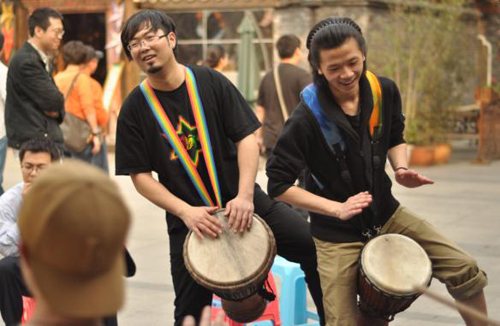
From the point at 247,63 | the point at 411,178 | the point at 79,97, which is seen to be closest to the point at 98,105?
the point at 79,97

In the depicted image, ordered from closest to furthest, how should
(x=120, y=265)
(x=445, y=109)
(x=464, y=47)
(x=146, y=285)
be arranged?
(x=120, y=265) < (x=146, y=285) < (x=445, y=109) < (x=464, y=47)

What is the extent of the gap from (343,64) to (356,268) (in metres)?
0.80

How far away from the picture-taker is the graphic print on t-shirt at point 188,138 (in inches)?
165

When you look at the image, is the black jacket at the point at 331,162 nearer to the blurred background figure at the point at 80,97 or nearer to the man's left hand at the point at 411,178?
the man's left hand at the point at 411,178

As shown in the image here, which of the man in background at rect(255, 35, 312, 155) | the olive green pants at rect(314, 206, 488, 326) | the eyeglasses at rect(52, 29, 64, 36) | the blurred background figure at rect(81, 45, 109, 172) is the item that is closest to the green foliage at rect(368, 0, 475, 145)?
the man in background at rect(255, 35, 312, 155)

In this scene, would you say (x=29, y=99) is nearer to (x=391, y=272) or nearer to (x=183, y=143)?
(x=183, y=143)

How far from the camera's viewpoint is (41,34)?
22.8ft

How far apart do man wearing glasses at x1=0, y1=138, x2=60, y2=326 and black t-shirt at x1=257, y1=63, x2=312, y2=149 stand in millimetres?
3665

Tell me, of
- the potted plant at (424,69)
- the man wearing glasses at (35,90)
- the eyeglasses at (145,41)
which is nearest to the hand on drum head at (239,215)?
the eyeglasses at (145,41)

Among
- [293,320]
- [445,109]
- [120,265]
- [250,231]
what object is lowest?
[445,109]

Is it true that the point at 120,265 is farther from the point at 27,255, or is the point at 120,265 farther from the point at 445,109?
the point at 445,109

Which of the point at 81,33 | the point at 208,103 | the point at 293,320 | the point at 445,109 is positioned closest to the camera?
the point at 208,103

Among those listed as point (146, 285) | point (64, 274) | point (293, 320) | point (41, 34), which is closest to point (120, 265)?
point (64, 274)

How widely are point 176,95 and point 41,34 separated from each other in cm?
302
